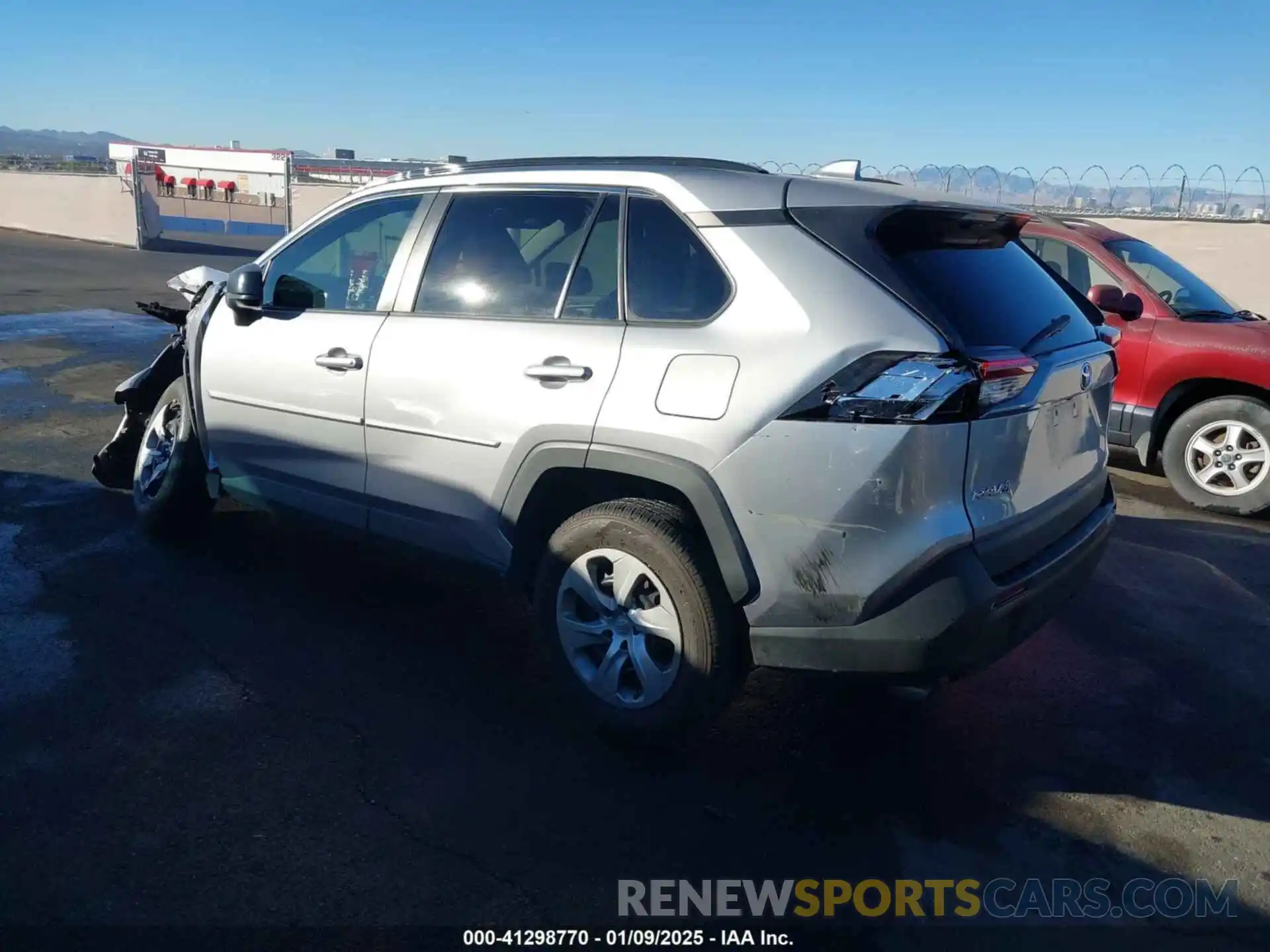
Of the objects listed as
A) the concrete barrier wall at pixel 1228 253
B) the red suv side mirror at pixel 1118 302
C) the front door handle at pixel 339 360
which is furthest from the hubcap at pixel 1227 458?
the concrete barrier wall at pixel 1228 253

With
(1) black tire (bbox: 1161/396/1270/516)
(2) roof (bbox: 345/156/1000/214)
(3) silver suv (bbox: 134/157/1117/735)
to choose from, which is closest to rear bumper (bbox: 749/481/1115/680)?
(3) silver suv (bbox: 134/157/1117/735)

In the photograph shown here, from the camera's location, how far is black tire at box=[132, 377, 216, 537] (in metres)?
5.14

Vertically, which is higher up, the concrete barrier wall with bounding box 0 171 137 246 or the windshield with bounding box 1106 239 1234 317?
the windshield with bounding box 1106 239 1234 317

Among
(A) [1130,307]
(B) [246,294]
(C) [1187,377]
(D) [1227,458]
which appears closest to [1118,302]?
(A) [1130,307]

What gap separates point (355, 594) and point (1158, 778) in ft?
11.1

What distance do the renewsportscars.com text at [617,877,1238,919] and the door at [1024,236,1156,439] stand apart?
14.8 feet

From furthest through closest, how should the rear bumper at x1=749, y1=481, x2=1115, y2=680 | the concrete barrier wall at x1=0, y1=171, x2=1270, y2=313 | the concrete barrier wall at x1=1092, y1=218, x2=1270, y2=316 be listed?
the concrete barrier wall at x1=0, y1=171, x2=1270, y2=313, the concrete barrier wall at x1=1092, y1=218, x2=1270, y2=316, the rear bumper at x1=749, y1=481, x2=1115, y2=680

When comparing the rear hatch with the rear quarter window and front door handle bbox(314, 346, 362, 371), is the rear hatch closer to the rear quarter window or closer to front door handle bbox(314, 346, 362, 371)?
the rear quarter window

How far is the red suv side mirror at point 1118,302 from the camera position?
5469 millimetres

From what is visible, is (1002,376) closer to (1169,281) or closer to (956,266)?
→ (956,266)

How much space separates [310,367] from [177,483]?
133 centimetres

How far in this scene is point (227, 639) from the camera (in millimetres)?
4266

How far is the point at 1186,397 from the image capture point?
6.91m

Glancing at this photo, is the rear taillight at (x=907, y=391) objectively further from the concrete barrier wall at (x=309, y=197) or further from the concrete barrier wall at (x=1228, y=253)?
the concrete barrier wall at (x=309, y=197)
